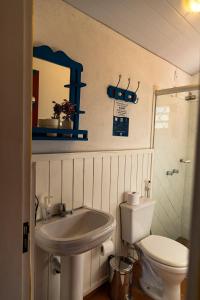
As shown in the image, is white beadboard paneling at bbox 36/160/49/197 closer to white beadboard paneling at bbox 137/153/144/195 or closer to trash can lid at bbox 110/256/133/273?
trash can lid at bbox 110/256/133/273

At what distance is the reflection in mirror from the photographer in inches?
54.1

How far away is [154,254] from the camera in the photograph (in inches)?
69.1

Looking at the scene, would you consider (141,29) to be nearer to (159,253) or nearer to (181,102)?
(181,102)

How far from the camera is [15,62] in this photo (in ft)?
2.16

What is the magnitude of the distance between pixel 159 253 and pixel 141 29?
75.5 inches

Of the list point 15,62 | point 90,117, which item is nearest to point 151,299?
point 90,117

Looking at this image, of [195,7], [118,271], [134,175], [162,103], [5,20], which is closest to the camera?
[5,20]

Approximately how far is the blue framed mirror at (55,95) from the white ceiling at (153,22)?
46 cm

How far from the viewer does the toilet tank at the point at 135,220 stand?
198 centimetres

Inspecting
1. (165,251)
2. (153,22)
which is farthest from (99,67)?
(165,251)

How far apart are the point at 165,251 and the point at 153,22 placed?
1932mm

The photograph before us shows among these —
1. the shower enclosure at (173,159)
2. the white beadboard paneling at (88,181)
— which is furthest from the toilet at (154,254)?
the shower enclosure at (173,159)

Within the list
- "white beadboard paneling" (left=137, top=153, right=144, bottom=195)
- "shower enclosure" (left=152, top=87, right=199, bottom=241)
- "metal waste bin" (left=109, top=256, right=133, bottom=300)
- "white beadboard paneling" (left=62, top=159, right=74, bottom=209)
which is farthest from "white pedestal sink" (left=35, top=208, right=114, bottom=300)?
"shower enclosure" (left=152, top=87, right=199, bottom=241)

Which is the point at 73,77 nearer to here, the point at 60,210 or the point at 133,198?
the point at 60,210
